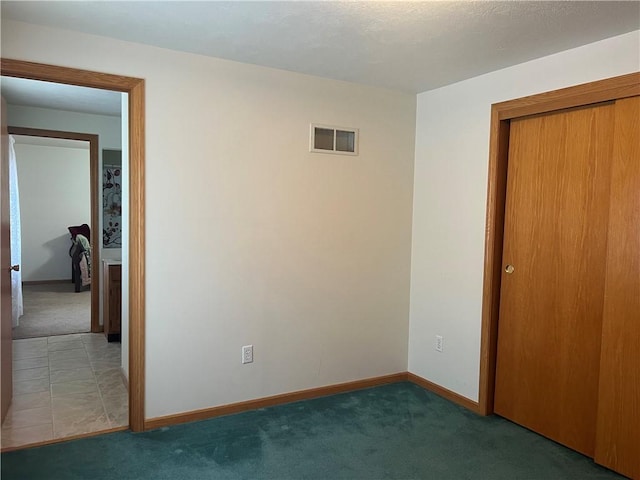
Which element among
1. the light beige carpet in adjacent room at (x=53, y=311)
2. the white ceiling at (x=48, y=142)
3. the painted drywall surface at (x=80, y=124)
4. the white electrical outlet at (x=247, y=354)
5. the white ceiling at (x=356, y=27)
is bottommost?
the light beige carpet in adjacent room at (x=53, y=311)

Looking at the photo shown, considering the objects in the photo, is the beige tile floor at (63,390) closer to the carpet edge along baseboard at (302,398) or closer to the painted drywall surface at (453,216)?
the carpet edge along baseboard at (302,398)

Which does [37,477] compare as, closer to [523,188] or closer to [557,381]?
[557,381]

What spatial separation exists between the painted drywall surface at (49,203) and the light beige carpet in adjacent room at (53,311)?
0.41 m

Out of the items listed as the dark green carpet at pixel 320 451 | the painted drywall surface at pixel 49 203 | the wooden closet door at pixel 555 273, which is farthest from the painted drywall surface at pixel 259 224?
the painted drywall surface at pixel 49 203

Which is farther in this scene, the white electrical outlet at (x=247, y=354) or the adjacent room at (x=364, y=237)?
the white electrical outlet at (x=247, y=354)

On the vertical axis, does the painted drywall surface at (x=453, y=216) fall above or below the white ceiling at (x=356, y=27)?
below

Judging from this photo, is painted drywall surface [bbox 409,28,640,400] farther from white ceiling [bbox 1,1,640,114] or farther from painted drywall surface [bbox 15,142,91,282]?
painted drywall surface [bbox 15,142,91,282]

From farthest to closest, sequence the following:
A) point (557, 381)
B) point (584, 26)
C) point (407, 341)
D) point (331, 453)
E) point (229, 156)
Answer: point (407, 341)
point (229, 156)
point (557, 381)
point (331, 453)
point (584, 26)

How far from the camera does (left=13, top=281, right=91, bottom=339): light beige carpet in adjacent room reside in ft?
17.2

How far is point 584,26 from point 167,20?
2.10m

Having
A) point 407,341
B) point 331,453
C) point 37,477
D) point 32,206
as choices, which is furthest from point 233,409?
point 32,206

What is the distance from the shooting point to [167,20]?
7.88ft

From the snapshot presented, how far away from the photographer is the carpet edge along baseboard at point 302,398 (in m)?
3.03

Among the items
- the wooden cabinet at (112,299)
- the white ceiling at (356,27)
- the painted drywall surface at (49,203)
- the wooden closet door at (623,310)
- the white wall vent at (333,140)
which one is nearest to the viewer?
the white ceiling at (356,27)
